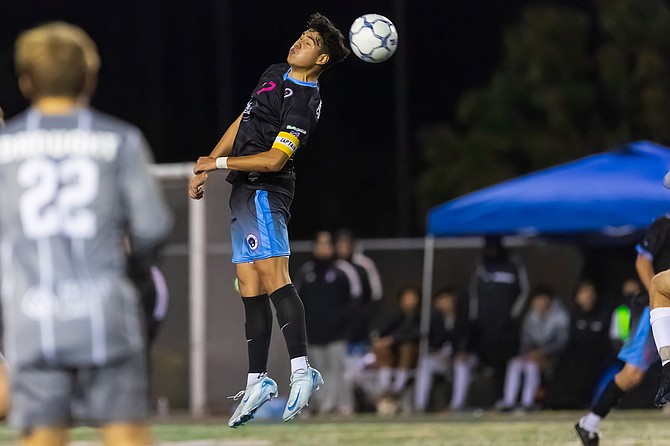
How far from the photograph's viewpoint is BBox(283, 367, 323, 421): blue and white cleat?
9.14 metres

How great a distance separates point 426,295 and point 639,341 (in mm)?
8181

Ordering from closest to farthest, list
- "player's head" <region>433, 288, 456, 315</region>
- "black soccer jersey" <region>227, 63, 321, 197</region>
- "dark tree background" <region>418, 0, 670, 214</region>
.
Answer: "black soccer jersey" <region>227, 63, 321, 197</region>, "player's head" <region>433, 288, 456, 315</region>, "dark tree background" <region>418, 0, 670, 214</region>

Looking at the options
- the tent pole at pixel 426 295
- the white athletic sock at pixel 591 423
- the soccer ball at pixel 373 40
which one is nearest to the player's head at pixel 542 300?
the tent pole at pixel 426 295

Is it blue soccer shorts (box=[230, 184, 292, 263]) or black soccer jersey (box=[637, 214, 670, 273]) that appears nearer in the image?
blue soccer shorts (box=[230, 184, 292, 263])

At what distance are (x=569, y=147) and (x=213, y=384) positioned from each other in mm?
12098

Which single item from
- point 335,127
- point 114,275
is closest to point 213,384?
point 335,127

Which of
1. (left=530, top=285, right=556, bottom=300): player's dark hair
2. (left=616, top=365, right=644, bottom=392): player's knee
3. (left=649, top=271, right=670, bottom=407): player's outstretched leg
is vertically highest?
(left=649, top=271, right=670, bottom=407): player's outstretched leg

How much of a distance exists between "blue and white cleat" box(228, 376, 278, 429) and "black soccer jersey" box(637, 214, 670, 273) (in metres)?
3.15

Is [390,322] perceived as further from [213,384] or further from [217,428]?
[217,428]

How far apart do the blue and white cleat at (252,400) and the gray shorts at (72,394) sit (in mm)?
3659

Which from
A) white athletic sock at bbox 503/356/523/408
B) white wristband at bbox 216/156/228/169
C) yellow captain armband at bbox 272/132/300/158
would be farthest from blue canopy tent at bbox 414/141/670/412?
white wristband at bbox 216/156/228/169

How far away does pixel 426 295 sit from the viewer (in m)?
19.8

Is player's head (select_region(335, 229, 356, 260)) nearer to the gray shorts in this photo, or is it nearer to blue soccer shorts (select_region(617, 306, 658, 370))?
blue soccer shorts (select_region(617, 306, 658, 370))

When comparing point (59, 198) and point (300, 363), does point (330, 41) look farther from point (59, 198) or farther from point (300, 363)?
point (59, 198)
